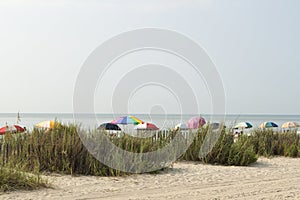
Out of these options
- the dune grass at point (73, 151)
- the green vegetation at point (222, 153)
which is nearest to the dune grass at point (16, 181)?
the dune grass at point (73, 151)

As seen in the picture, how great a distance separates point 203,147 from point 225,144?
0.58m

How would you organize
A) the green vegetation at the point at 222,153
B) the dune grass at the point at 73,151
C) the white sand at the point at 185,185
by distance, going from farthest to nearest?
the green vegetation at the point at 222,153 → the dune grass at the point at 73,151 → the white sand at the point at 185,185

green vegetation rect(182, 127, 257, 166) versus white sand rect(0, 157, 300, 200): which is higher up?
green vegetation rect(182, 127, 257, 166)

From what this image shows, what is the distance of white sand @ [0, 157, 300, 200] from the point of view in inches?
264

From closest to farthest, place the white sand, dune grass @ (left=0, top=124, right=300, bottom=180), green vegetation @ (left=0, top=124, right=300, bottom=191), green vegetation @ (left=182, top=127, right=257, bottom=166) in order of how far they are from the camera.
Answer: the white sand
green vegetation @ (left=0, top=124, right=300, bottom=191)
dune grass @ (left=0, top=124, right=300, bottom=180)
green vegetation @ (left=182, top=127, right=257, bottom=166)

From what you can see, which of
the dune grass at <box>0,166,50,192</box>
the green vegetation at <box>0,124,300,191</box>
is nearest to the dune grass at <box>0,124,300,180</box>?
the green vegetation at <box>0,124,300,191</box>

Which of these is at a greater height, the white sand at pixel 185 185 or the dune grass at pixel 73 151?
the dune grass at pixel 73 151

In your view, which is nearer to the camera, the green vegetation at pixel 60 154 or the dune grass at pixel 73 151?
the green vegetation at pixel 60 154

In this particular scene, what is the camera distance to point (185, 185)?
25.2 feet

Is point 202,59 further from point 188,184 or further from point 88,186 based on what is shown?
point 88,186

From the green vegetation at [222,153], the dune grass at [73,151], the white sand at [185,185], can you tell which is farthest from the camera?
the green vegetation at [222,153]

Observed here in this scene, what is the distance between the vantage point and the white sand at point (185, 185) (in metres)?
6.70

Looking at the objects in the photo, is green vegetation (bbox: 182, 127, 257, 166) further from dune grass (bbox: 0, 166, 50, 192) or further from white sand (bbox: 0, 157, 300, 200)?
dune grass (bbox: 0, 166, 50, 192)

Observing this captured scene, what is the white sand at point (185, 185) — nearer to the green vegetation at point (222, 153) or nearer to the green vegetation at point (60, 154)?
the green vegetation at point (60, 154)
